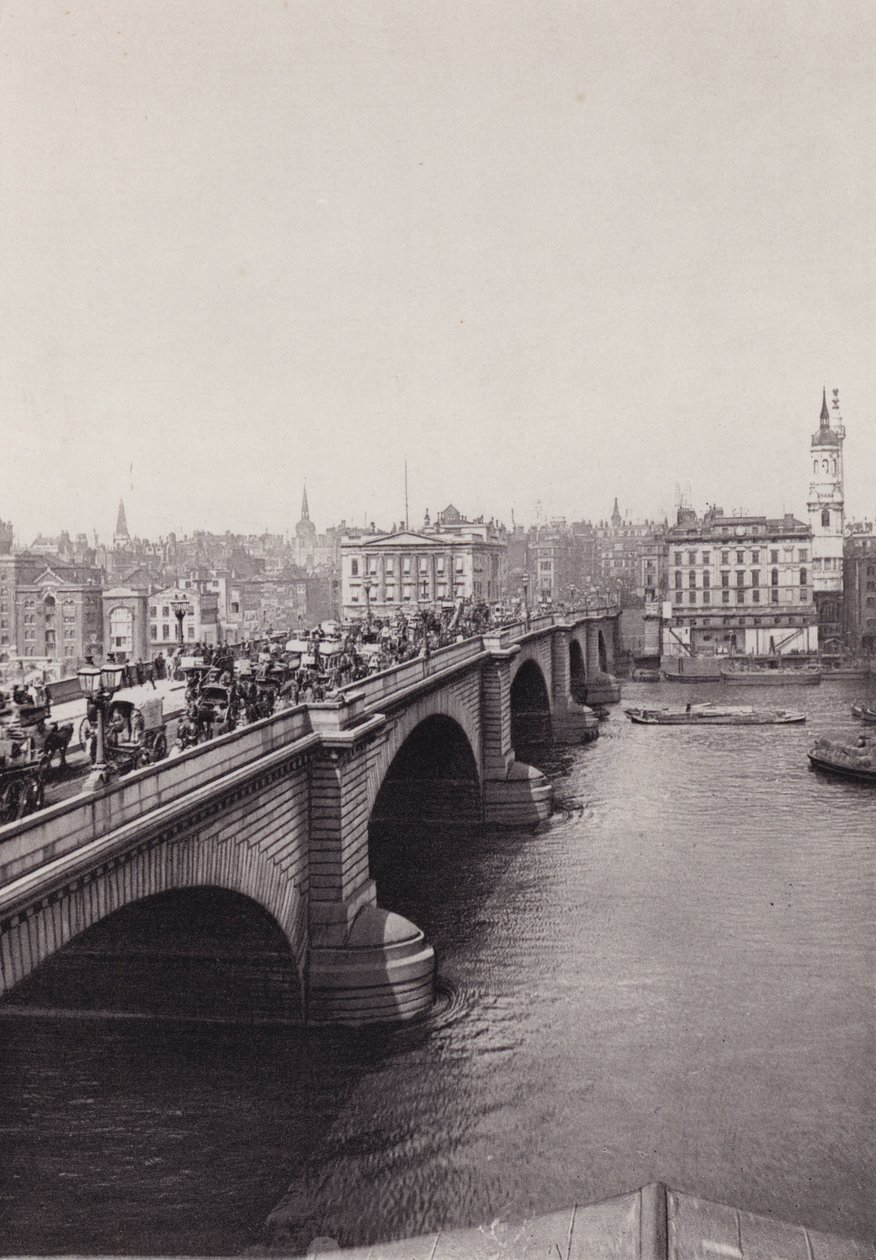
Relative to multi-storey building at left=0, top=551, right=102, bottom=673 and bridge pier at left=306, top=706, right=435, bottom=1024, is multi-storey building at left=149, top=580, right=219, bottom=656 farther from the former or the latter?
bridge pier at left=306, top=706, right=435, bottom=1024

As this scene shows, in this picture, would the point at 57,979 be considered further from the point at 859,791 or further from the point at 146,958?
the point at 859,791

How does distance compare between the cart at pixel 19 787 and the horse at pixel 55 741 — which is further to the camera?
the horse at pixel 55 741

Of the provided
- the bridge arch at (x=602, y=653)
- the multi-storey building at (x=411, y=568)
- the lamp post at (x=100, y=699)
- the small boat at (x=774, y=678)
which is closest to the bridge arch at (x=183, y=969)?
the lamp post at (x=100, y=699)

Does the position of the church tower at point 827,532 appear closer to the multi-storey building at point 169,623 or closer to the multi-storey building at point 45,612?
the multi-storey building at point 169,623

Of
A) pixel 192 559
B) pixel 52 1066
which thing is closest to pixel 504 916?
pixel 52 1066

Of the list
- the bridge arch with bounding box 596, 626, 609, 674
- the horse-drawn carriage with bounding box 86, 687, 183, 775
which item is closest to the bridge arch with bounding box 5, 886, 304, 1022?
the horse-drawn carriage with bounding box 86, 687, 183, 775

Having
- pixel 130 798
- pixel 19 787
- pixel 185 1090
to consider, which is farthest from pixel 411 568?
pixel 19 787
